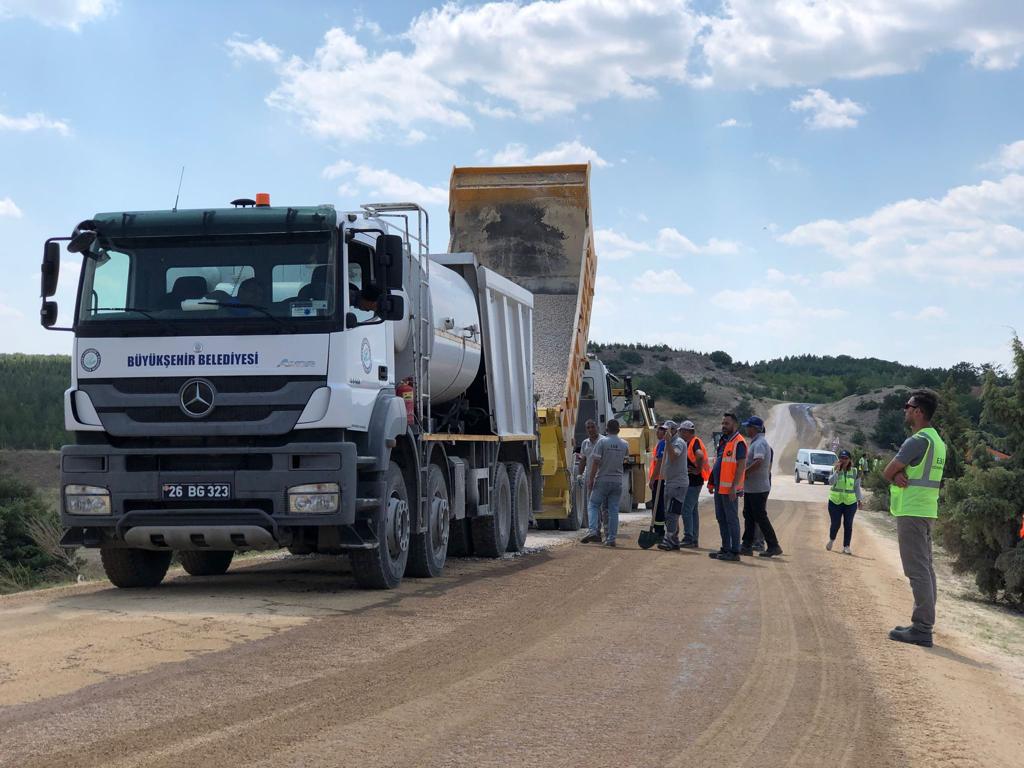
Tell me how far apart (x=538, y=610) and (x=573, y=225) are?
34.1 feet

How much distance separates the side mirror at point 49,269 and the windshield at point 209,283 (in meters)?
0.22

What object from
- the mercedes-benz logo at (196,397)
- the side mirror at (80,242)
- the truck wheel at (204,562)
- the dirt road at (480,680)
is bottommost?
the dirt road at (480,680)

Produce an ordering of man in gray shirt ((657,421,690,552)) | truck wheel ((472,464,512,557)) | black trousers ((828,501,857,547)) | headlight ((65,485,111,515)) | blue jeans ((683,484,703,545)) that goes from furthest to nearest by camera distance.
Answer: black trousers ((828,501,857,547)) → blue jeans ((683,484,703,545)) → man in gray shirt ((657,421,690,552)) → truck wheel ((472,464,512,557)) → headlight ((65,485,111,515))

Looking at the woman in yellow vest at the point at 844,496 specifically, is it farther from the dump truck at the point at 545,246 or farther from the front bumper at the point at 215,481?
the front bumper at the point at 215,481

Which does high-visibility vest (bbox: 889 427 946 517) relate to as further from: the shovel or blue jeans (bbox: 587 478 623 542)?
blue jeans (bbox: 587 478 623 542)

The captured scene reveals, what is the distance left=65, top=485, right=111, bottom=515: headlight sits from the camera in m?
9.32

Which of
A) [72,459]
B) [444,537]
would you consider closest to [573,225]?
[444,537]

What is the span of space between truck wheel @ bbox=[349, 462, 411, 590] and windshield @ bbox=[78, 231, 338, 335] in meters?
1.71

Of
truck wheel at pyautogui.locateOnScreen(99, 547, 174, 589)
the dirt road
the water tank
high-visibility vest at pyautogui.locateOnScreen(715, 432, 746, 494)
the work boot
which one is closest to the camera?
the dirt road

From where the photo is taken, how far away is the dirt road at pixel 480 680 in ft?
16.9

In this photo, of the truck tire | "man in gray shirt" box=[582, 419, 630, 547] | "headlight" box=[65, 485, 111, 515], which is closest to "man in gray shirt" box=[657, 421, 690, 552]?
"man in gray shirt" box=[582, 419, 630, 547]

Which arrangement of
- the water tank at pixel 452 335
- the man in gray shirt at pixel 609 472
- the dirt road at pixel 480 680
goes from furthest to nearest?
the man in gray shirt at pixel 609 472
the water tank at pixel 452 335
the dirt road at pixel 480 680

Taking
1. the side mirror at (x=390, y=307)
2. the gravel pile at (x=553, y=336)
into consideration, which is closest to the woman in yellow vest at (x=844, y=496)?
the gravel pile at (x=553, y=336)

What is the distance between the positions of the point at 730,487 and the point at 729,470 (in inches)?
9.2
